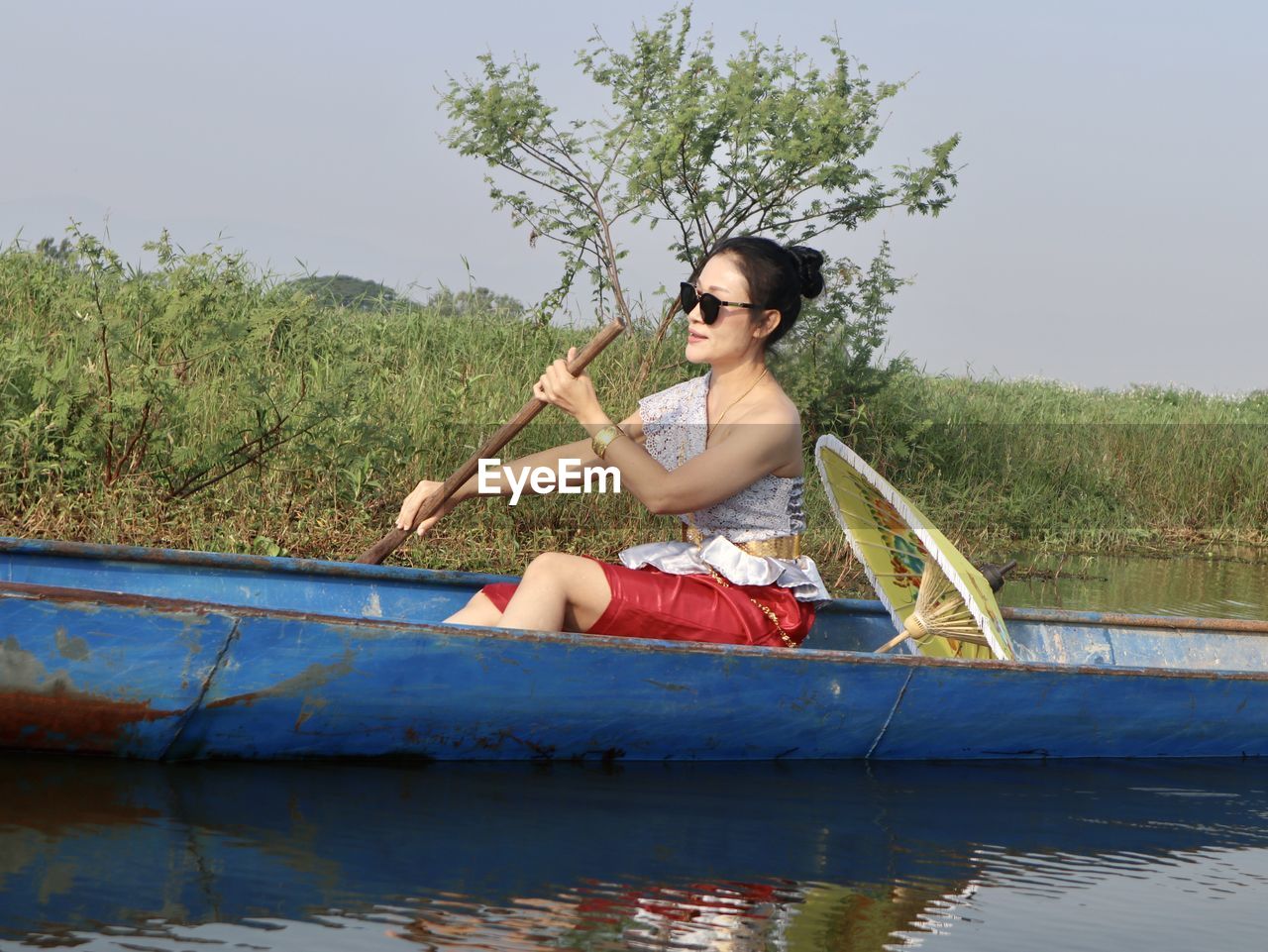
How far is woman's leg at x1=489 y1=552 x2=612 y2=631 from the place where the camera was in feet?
12.1

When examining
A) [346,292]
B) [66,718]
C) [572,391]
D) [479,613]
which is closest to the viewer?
[66,718]

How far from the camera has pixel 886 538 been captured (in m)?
4.70

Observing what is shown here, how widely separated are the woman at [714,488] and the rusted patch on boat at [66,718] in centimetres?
85

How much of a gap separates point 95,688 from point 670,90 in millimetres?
5521

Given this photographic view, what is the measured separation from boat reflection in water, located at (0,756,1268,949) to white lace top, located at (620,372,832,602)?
519 mm

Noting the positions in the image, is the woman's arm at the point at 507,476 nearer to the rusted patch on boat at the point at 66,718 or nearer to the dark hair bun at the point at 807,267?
the dark hair bun at the point at 807,267

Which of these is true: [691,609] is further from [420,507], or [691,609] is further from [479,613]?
[420,507]

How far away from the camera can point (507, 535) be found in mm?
6148

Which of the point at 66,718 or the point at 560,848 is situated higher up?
the point at 66,718

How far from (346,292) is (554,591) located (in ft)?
19.2

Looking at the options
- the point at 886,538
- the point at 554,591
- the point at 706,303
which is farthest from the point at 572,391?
the point at 886,538

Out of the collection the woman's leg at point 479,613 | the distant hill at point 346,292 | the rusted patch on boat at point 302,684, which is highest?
the distant hill at point 346,292

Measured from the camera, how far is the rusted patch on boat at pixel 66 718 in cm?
340

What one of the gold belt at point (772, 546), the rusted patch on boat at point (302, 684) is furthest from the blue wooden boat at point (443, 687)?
the gold belt at point (772, 546)
